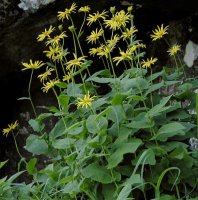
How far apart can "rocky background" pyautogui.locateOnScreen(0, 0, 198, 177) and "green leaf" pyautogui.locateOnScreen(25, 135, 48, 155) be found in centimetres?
97

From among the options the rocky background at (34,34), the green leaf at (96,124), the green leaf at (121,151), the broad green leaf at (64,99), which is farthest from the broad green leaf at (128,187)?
the rocky background at (34,34)

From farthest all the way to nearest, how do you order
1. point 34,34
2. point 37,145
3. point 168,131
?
point 34,34, point 37,145, point 168,131

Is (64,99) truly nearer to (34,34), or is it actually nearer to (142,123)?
(142,123)

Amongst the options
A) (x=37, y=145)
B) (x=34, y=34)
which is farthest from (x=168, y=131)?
(x=34, y=34)

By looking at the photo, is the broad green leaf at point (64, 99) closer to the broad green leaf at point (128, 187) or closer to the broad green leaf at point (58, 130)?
the broad green leaf at point (58, 130)

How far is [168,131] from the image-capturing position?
1.41m

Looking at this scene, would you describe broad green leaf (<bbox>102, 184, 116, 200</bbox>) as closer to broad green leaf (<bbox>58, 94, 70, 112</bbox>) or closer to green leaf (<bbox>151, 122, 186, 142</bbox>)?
green leaf (<bbox>151, 122, 186, 142</bbox>)

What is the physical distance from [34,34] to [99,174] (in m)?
1.34

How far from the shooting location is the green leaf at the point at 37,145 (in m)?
1.67

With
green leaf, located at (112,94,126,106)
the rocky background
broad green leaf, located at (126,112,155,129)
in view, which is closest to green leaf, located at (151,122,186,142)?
broad green leaf, located at (126,112,155,129)

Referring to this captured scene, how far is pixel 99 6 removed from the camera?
8.41 feet

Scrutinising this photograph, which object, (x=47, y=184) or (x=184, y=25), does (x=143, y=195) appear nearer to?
(x=47, y=184)

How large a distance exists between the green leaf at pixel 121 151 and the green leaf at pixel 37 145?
35cm

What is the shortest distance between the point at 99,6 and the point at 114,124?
47.1 inches
